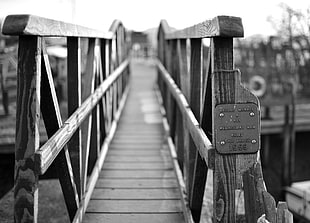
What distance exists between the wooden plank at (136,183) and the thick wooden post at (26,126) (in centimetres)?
158

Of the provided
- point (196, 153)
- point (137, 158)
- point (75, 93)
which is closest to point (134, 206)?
point (196, 153)

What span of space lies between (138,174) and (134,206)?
684mm

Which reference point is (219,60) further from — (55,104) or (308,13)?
(308,13)

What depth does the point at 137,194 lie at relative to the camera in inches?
122

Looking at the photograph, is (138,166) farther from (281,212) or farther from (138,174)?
(281,212)

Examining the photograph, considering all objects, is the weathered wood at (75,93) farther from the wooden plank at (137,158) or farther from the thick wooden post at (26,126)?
the wooden plank at (137,158)

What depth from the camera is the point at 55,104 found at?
6.64 feet

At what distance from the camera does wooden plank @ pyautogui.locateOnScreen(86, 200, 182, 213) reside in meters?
2.81

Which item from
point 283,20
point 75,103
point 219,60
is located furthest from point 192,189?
point 283,20

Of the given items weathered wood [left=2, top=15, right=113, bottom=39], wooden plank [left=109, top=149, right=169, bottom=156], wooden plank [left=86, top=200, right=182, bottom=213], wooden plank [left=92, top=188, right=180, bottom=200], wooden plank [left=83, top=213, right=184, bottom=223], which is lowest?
wooden plank [left=83, top=213, right=184, bottom=223]

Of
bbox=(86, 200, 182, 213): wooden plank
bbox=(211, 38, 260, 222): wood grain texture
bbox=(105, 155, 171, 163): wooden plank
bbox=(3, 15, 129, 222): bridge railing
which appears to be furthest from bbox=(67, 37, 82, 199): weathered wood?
bbox=(105, 155, 171, 163): wooden plank

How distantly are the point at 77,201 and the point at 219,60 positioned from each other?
124 centimetres

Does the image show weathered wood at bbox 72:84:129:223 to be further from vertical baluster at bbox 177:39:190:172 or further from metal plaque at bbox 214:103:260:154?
metal plaque at bbox 214:103:260:154

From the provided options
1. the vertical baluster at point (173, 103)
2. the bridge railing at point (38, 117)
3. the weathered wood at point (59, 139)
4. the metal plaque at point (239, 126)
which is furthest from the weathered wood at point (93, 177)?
the metal plaque at point (239, 126)
